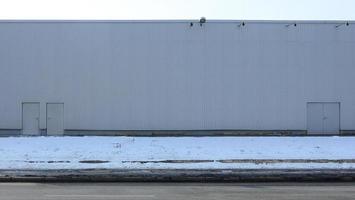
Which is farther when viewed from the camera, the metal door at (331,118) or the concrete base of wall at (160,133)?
the metal door at (331,118)

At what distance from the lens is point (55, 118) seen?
3512cm

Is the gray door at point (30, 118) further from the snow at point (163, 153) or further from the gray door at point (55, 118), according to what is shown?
the snow at point (163, 153)

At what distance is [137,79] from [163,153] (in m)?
12.3

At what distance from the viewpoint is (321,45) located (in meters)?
35.6

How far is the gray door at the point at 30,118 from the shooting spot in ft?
115

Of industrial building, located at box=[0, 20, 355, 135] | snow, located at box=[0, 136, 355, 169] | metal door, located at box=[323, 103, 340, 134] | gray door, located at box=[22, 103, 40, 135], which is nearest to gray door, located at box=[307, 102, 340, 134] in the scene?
metal door, located at box=[323, 103, 340, 134]

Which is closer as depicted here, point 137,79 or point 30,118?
point 137,79

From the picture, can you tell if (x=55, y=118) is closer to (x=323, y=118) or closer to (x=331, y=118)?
(x=323, y=118)

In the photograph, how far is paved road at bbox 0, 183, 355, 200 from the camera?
11.7m

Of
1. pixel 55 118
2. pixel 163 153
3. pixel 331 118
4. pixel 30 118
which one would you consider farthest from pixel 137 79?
pixel 331 118

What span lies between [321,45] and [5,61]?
2036 cm

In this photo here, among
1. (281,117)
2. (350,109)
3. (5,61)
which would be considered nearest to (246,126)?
(281,117)

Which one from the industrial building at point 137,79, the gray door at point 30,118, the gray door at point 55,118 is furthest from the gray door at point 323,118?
the gray door at point 30,118

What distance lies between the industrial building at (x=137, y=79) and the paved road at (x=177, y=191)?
2048 cm
